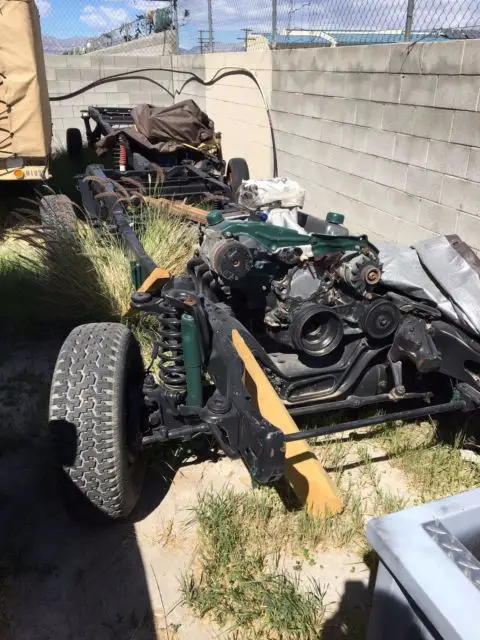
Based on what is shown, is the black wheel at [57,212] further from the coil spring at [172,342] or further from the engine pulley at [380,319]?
→ the engine pulley at [380,319]

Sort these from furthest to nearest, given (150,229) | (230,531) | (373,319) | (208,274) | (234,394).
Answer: (150,229) → (208,274) → (373,319) → (230,531) → (234,394)

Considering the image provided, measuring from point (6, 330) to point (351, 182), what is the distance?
10.7 ft

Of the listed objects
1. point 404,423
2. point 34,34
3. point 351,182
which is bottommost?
point 404,423

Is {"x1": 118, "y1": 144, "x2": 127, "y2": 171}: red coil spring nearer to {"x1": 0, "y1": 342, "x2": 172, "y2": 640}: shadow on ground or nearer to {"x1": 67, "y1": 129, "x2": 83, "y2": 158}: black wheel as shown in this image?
{"x1": 67, "y1": 129, "x2": 83, "y2": 158}: black wheel

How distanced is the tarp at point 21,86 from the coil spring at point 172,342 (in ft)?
13.3

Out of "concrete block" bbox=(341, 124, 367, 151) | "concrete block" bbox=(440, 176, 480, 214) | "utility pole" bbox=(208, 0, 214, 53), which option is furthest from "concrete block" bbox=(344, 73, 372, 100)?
"utility pole" bbox=(208, 0, 214, 53)

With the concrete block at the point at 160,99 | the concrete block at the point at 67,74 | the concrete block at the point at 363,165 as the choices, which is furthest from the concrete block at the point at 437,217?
the concrete block at the point at 67,74

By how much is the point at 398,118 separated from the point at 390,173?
42 cm

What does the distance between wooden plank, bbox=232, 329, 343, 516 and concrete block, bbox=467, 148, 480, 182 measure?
213 centimetres

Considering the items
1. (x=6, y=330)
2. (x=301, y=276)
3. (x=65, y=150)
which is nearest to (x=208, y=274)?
(x=301, y=276)

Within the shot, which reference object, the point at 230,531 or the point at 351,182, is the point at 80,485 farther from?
the point at 351,182

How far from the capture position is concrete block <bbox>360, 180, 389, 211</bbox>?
468 centimetres

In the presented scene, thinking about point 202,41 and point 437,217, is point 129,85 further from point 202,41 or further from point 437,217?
point 437,217

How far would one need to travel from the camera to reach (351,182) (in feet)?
17.0
